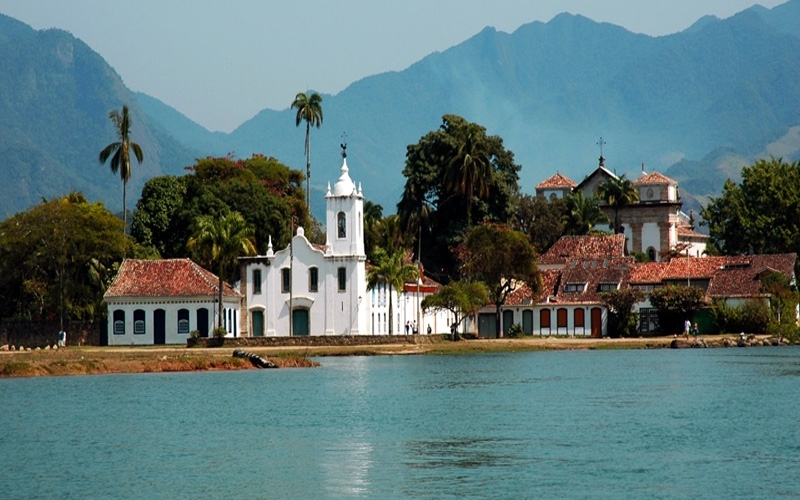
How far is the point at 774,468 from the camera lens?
97.3 ft

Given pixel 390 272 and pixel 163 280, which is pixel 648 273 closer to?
pixel 390 272

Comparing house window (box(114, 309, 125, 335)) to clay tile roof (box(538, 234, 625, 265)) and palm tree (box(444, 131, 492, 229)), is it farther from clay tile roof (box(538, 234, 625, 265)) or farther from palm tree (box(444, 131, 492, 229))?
clay tile roof (box(538, 234, 625, 265))

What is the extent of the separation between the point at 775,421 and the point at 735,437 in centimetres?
372

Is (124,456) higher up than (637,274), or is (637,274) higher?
(637,274)

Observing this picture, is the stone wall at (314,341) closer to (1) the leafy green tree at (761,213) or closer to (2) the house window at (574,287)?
(2) the house window at (574,287)

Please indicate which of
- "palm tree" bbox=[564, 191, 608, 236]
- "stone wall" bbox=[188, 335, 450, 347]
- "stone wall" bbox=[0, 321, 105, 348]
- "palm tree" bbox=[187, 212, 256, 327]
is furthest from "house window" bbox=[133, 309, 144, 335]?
"palm tree" bbox=[564, 191, 608, 236]

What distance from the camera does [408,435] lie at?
121 ft

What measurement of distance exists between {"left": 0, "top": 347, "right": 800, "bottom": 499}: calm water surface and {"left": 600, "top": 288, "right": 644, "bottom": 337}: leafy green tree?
87.7 feet

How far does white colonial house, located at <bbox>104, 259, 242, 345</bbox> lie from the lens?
3137 inches

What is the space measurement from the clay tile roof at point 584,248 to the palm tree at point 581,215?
12.7 meters

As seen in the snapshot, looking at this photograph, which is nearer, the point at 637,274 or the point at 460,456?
the point at 460,456

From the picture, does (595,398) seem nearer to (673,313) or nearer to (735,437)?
(735,437)

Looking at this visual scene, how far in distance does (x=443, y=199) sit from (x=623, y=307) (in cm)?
2241

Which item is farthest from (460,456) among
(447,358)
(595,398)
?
(447,358)
